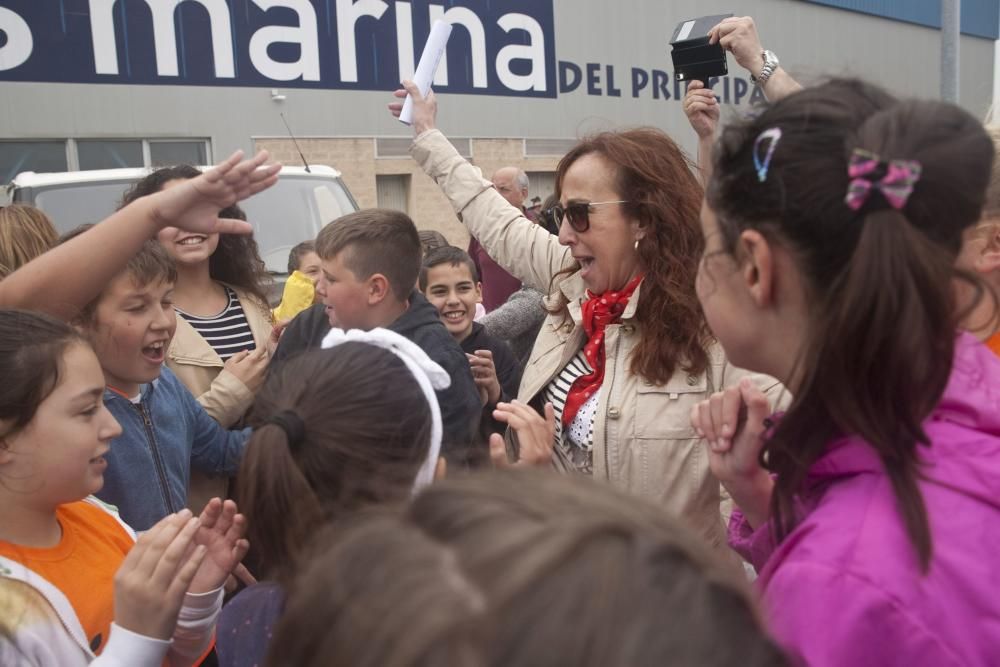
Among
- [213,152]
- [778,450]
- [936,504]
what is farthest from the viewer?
[213,152]

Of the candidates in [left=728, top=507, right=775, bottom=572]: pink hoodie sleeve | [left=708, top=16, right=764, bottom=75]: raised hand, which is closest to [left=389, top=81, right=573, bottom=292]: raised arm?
[left=708, top=16, right=764, bottom=75]: raised hand

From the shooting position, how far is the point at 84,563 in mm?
1746

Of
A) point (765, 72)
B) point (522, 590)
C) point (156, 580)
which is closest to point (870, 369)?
point (522, 590)

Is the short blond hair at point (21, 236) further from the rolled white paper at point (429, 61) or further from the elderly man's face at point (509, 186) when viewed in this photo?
the elderly man's face at point (509, 186)

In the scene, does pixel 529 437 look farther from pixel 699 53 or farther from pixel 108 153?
pixel 108 153

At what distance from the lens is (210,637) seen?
181 cm

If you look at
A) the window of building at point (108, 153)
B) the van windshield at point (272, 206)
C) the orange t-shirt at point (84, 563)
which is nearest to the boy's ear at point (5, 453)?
the orange t-shirt at point (84, 563)

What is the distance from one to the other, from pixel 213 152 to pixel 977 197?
40.0ft

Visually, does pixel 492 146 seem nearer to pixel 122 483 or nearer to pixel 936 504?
pixel 122 483

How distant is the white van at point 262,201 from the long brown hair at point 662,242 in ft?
10.3

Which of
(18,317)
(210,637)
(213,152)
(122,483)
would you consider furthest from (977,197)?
(213,152)

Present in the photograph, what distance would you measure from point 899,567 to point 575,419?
1.49m

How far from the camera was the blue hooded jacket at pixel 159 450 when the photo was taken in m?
2.28

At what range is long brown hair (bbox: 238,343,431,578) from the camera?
1435mm
